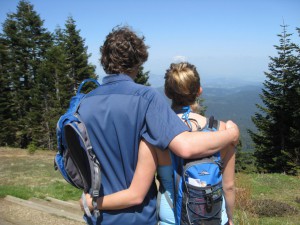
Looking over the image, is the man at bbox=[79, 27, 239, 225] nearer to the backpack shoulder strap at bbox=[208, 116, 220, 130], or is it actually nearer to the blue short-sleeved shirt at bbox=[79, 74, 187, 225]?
the blue short-sleeved shirt at bbox=[79, 74, 187, 225]

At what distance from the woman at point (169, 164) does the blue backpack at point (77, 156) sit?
0.38 feet

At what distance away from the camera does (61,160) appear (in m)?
1.91

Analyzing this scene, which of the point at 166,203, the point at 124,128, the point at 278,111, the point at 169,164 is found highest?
the point at 124,128

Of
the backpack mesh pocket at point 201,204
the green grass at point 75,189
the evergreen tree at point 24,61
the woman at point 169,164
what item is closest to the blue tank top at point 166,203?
the woman at point 169,164

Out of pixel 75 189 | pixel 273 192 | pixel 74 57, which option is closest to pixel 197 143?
pixel 75 189

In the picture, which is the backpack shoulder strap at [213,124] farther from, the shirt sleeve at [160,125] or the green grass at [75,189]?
the green grass at [75,189]

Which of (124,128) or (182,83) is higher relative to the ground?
(182,83)

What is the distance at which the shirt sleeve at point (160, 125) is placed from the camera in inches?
67.0

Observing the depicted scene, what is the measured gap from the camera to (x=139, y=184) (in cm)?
180

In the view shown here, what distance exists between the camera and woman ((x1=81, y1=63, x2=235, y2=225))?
1.80 meters

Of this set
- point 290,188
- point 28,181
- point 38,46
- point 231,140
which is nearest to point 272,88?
point 290,188

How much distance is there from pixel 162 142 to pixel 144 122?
0.52 feet

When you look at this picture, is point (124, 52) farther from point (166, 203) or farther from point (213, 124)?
point (166, 203)

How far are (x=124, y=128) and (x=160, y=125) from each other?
215mm
